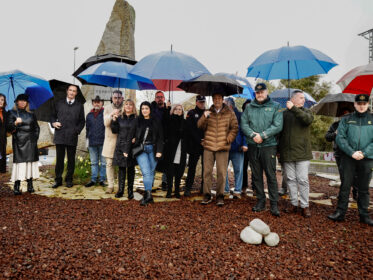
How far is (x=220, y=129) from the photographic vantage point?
16.0 ft

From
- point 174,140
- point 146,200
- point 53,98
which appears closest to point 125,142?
point 174,140

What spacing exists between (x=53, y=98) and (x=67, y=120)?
→ 100 centimetres

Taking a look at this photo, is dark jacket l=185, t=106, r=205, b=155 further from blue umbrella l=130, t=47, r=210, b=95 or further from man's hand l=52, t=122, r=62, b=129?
man's hand l=52, t=122, r=62, b=129

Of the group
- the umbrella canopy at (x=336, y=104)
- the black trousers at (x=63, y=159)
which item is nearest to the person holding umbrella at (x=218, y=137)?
the umbrella canopy at (x=336, y=104)

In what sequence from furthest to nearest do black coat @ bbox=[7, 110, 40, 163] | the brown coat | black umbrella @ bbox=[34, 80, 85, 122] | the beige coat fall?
black umbrella @ bbox=[34, 80, 85, 122], the beige coat, black coat @ bbox=[7, 110, 40, 163], the brown coat

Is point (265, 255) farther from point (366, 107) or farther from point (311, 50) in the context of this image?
point (311, 50)

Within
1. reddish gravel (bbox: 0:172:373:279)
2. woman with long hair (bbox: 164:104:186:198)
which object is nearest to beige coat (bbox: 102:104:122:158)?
woman with long hair (bbox: 164:104:186:198)

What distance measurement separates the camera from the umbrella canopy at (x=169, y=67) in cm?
452

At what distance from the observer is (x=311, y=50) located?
463cm

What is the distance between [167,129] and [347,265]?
3700 mm

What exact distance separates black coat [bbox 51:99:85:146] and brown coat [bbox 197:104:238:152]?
9.47 ft

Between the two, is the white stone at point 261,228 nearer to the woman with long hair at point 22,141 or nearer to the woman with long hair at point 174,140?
the woman with long hair at point 174,140

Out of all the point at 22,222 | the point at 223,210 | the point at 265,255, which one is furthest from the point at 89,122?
the point at 265,255

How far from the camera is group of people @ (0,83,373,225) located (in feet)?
14.2
